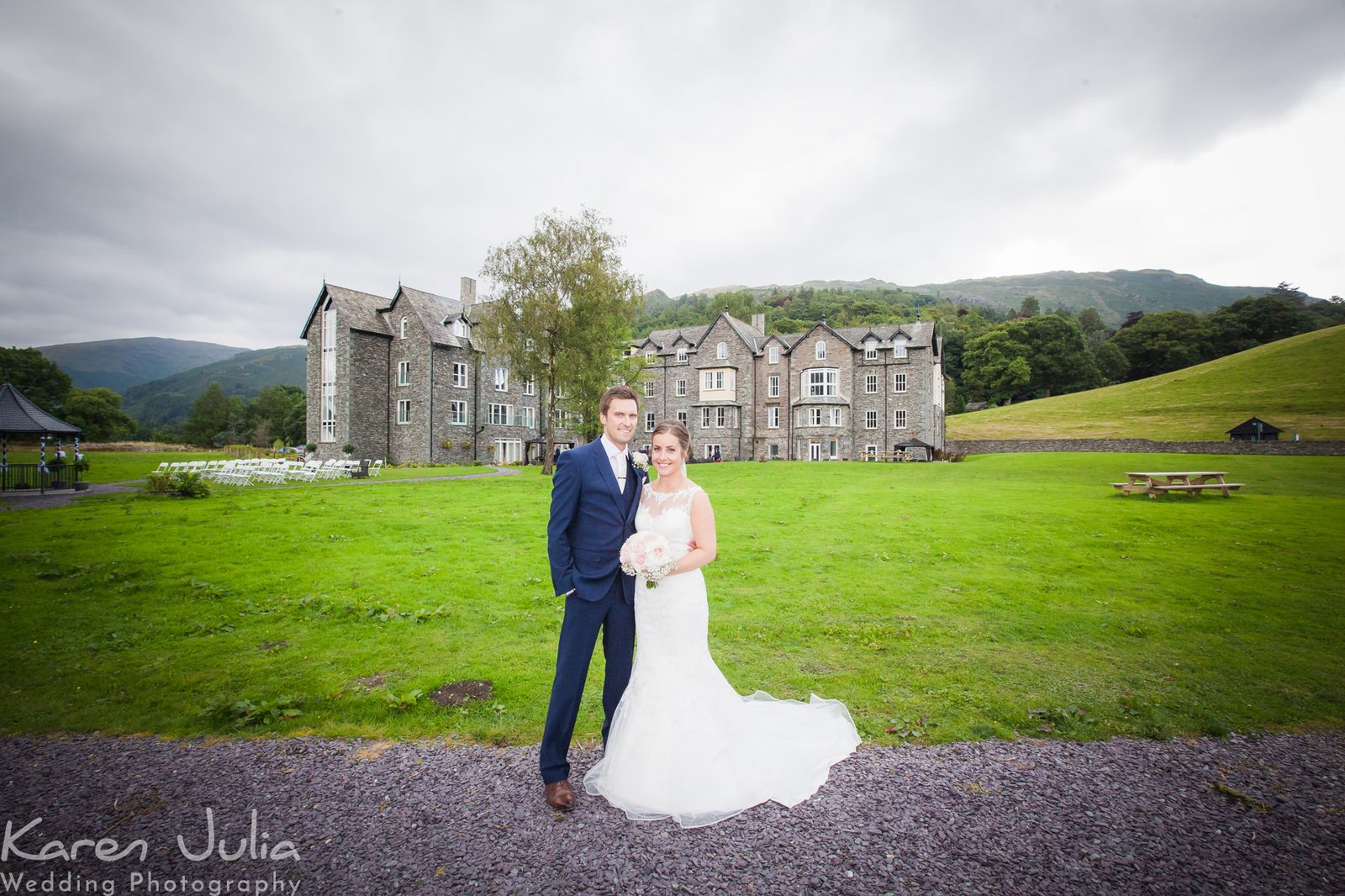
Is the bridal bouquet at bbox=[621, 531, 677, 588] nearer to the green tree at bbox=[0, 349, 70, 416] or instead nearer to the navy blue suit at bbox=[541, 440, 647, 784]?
the navy blue suit at bbox=[541, 440, 647, 784]

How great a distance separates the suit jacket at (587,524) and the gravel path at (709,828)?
159 cm

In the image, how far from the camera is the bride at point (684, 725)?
4.11 m

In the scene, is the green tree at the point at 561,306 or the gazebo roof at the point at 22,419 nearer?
the gazebo roof at the point at 22,419

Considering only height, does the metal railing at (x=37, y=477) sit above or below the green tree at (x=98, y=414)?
below

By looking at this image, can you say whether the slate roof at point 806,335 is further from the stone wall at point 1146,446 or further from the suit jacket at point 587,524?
the suit jacket at point 587,524

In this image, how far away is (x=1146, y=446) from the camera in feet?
143

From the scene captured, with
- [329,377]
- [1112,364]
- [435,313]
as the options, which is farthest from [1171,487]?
[1112,364]

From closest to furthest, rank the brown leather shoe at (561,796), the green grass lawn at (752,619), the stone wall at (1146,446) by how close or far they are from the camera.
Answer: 1. the brown leather shoe at (561,796)
2. the green grass lawn at (752,619)
3. the stone wall at (1146,446)

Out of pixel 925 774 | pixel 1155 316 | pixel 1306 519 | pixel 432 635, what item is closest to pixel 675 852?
pixel 925 774

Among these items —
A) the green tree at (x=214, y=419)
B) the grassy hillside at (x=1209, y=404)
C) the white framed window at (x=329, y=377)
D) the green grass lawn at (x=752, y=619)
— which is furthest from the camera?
the green tree at (x=214, y=419)

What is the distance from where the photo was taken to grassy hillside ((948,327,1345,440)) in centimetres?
4675

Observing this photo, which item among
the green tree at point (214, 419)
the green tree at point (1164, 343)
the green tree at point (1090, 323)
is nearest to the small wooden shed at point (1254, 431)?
the green tree at point (1164, 343)

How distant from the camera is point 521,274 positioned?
32.1 m

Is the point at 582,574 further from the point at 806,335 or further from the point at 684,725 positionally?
the point at 806,335
